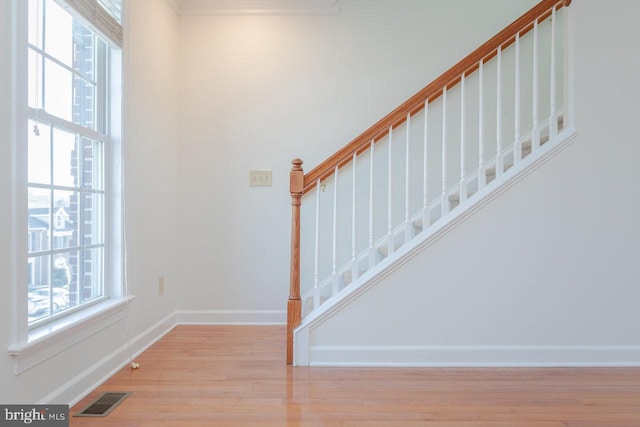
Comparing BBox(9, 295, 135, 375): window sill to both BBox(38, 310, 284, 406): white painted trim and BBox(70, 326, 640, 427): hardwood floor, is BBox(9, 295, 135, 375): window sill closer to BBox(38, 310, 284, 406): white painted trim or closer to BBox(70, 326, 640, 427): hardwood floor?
BBox(38, 310, 284, 406): white painted trim

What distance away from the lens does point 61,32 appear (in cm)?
208

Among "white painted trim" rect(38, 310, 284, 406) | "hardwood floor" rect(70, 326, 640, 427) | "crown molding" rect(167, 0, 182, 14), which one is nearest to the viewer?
"hardwood floor" rect(70, 326, 640, 427)

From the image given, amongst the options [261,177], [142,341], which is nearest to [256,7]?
[261,177]

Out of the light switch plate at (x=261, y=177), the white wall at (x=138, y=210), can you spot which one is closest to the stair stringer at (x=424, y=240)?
the white wall at (x=138, y=210)

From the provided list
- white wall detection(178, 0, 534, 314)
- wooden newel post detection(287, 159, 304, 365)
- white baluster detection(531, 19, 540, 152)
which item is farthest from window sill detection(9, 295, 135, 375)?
white baluster detection(531, 19, 540, 152)

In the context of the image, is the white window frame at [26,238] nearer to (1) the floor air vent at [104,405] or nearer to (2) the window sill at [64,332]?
(2) the window sill at [64,332]

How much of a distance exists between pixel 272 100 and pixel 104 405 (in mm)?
2351

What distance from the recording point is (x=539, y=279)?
2.53 meters

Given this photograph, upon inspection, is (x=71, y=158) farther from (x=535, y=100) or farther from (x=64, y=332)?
(x=535, y=100)

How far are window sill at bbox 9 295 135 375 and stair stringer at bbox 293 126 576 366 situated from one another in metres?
1.01

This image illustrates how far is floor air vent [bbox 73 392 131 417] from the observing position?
191cm

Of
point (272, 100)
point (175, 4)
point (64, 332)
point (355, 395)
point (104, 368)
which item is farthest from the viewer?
point (272, 100)

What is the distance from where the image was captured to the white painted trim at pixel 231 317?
3.46 m

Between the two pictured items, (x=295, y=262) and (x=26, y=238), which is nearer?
(x=26, y=238)
